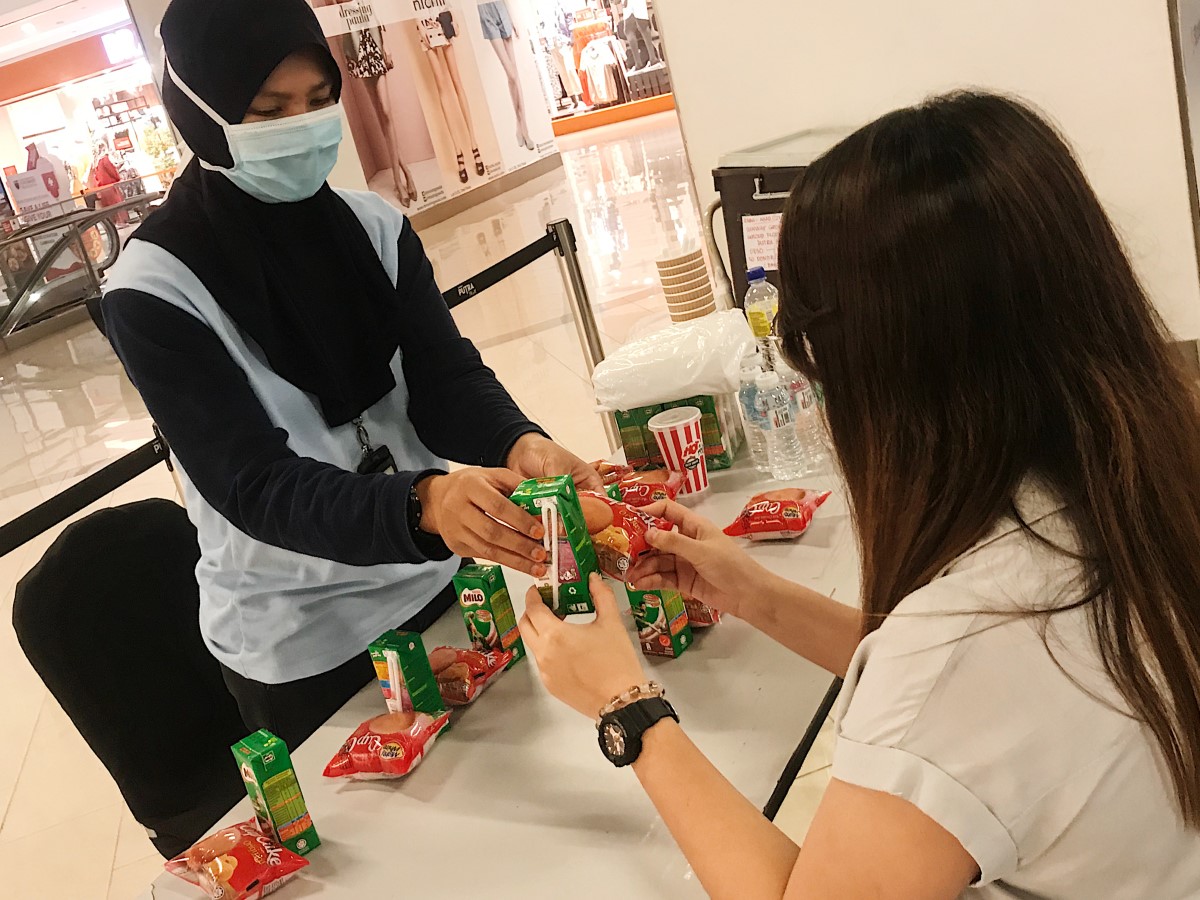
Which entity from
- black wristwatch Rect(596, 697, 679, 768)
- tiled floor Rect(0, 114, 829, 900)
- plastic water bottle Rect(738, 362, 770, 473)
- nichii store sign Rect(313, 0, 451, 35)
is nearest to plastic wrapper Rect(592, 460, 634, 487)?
plastic water bottle Rect(738, 362, 770, 473)

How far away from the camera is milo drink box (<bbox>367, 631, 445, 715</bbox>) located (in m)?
1.48

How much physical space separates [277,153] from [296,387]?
0.38 m

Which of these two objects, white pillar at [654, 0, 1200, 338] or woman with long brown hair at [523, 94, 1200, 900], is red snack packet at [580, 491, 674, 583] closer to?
woman with long brown hair at [523, 94, 1200, 900]

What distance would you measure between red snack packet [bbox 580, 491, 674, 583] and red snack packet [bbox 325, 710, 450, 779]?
348 mm

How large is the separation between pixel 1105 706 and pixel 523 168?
474 inches

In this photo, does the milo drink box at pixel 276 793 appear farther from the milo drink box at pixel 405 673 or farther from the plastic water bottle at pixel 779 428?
the plastic water bottle at pixel 779 428

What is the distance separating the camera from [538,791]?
133 cm

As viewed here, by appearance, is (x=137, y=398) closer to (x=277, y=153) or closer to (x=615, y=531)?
(x=277, y=153)

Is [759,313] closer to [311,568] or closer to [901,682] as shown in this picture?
[311,568]

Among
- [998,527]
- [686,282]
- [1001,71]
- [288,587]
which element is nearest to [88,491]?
[288,587]

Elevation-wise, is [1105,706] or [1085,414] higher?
[1085,414]

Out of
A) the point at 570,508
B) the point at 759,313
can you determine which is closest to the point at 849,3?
the point at 759,313

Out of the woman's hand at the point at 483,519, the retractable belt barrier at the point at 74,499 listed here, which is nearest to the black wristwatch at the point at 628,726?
the woman's hand at the point at 483,519

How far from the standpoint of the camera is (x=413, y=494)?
1.43 m
